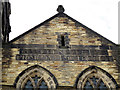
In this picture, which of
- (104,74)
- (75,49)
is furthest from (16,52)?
(104,74)

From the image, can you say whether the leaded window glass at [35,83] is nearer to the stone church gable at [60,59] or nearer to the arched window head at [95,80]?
the stone church gable at [60,59]

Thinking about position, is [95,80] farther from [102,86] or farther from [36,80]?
[36,80]

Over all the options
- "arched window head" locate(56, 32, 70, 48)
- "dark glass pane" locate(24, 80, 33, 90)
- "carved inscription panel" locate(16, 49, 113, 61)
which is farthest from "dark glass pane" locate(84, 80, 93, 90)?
"dark glass pane" locate(24, 80, 33, 90)

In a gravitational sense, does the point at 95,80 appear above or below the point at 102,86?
above

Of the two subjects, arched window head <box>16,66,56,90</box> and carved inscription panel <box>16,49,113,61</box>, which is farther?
carved inscription panel <box>16,49,113,61</box>

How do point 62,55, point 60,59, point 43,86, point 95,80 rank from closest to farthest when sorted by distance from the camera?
point 43,86 → point 95,80 → point 60,59 → point 62,55

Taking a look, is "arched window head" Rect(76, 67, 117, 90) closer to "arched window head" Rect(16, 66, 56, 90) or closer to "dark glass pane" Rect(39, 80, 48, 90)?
"arched window head" Rect(16, 66, 56, 90)

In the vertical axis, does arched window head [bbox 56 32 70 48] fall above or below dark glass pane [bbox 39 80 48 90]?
above

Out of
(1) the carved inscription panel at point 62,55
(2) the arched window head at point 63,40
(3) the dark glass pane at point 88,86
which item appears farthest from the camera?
(2) the arched window head at point 63,40

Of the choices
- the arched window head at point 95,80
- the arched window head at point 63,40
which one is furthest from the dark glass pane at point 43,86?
the arched window head at point 63,40

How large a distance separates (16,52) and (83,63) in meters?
3.08

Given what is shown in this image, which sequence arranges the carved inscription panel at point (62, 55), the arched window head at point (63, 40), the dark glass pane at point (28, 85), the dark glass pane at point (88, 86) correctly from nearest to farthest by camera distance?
the dark glass pane at point (28, 85) < the dark glass pane at point (88, 86) < the carved inscription panel at point (62, 55) < the arched window head at point (63, 40)

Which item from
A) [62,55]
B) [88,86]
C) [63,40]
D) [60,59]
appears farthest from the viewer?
[63,40]

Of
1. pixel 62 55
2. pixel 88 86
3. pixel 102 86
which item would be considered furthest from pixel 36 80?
pixel 102 86
